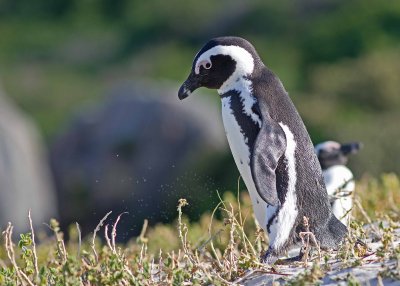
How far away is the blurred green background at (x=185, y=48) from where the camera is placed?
1862 centimetres

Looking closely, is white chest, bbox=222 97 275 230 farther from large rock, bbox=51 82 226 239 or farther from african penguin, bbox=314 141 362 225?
large rock, bbox=51 82 226 239

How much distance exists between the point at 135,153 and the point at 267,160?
9975mm

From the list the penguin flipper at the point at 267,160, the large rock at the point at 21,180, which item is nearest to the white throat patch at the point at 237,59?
the penguin flipper at the point at 267,160

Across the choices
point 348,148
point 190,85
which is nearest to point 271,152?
point 190,85

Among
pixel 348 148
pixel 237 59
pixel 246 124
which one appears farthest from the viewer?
pixel 348 148

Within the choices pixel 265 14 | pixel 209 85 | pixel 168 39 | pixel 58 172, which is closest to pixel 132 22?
pixel 168 39

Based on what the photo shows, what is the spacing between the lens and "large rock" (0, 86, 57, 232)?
44.7 ft

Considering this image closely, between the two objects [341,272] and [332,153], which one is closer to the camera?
[341,272]

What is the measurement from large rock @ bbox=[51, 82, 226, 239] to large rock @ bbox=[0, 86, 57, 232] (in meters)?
0.41

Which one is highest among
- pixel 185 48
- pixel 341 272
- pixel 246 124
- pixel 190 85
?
pixel 185 48

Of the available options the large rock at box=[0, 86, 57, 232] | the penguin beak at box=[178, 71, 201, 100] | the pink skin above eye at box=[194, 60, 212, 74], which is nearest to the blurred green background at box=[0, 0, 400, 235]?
the large rock at box=[0, 86, 57, 232]

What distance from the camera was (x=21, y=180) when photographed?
14.1m

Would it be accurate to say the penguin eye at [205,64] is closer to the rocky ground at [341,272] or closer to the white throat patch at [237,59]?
the white throat patch at [237,59]

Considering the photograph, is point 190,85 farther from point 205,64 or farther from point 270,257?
point 270,257
